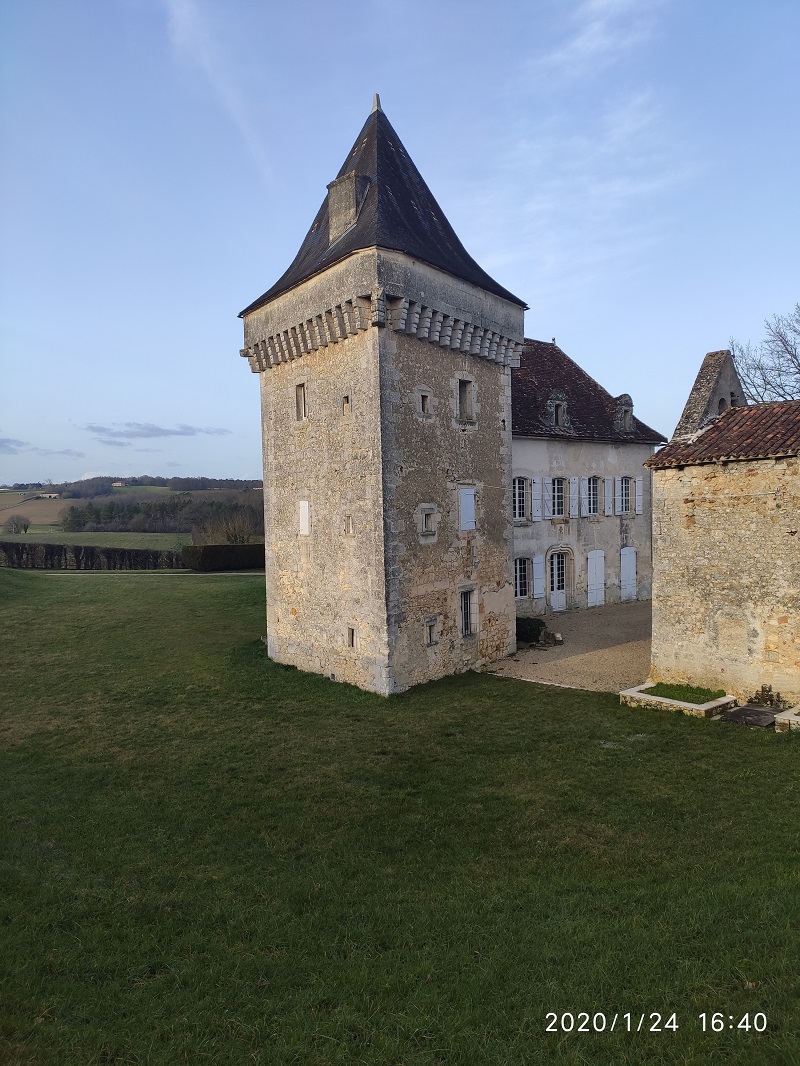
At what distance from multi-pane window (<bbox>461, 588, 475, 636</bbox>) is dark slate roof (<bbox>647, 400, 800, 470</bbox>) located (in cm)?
504

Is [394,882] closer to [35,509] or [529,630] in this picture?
[529,630]

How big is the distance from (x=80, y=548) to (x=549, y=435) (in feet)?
99.2

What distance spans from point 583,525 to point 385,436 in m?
11.6

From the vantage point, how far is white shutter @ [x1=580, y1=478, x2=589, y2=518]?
22109 millimetres

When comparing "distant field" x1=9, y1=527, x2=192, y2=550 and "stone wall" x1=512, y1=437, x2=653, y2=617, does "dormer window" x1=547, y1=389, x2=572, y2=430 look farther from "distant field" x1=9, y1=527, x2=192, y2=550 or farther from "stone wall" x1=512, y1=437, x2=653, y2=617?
"distant field" x1=9, y1=527, x2=192, y2=550

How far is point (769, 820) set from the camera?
699cm

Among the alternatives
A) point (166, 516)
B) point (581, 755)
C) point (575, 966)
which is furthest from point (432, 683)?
point (166, 516)

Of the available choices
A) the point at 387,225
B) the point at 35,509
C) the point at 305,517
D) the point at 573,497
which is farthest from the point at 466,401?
the point at 35,509

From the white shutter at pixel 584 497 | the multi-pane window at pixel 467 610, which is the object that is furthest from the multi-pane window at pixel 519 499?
the multi-pane window at pixel 467 610

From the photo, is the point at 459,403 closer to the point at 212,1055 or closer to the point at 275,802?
the point at 275,802

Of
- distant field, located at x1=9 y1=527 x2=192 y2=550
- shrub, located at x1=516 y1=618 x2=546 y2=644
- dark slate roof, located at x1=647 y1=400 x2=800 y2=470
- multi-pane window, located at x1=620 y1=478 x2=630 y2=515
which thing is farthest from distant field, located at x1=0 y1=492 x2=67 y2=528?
dark slate roof, located at x1=647 y1=400 x2=800 y2=470

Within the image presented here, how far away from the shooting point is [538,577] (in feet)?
69.1

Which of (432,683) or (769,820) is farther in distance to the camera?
(432,683)

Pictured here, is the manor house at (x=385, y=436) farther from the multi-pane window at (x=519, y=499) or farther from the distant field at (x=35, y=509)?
the distant field at (x=35, y=509)
